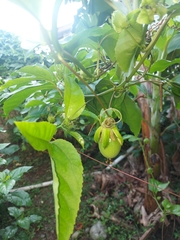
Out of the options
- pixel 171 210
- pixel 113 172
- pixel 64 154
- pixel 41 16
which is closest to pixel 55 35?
pixel 41 16

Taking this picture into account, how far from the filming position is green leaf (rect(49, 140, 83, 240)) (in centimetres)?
20

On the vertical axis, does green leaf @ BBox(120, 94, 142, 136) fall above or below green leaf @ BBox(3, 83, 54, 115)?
below

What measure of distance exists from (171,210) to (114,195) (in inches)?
21.1

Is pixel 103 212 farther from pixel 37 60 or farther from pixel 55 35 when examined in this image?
pixel 37 60

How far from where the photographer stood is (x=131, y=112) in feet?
1.62

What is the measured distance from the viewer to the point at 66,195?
221 mm

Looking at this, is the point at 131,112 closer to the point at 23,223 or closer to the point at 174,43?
the point at 174,43

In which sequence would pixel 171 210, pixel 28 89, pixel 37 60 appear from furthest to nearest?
pixel 37 60 → pixel 171 210 → pixel 28 89

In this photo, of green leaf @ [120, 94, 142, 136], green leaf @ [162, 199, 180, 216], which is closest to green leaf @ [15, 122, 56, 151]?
green leaf @ [120, 94, 142, 136]

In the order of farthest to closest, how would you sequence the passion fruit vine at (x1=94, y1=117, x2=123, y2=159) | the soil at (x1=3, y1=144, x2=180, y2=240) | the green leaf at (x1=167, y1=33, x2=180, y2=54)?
the soil at (x1=3, y1=144, x2=180, y2=240)
the green leaf at (x1=167, y1=33, x2=180, y2=54)
the passion fruit vine at (x1=94, y1=117, x2=123, y2=159)

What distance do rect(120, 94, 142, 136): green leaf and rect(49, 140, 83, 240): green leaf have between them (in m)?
0.27

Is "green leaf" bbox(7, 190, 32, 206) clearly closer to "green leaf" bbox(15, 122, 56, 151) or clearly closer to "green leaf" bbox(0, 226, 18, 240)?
"green leaf" bbox(0, 226, 18, 240)

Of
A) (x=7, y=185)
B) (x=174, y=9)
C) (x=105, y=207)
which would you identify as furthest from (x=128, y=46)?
(x=105, y=207)

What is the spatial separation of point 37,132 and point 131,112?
0.32 metres
